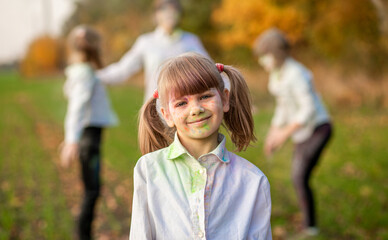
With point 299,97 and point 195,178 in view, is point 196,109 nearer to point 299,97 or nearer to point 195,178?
point 195,178

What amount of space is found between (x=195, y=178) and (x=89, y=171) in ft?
6.93

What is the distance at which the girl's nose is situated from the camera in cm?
159

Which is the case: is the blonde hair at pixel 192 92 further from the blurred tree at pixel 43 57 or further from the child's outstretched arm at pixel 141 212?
the blurred tree at pixel 43 57

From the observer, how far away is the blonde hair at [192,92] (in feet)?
5.33

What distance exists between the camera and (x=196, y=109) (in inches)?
62.7

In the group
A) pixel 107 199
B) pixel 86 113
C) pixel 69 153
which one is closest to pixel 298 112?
pixel 86 113

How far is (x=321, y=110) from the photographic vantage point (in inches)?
148

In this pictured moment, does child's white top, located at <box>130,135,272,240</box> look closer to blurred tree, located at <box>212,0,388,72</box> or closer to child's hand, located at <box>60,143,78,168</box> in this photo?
child's hand, located at <box>60,143,78,168</box>

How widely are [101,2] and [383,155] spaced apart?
26.9 m

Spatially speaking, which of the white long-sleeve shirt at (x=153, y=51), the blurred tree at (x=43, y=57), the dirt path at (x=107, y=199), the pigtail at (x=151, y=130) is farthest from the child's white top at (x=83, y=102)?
the blurred tree at (x=43, y=57)

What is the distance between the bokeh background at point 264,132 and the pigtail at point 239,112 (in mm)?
196

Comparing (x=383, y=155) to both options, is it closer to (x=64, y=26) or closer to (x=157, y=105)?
(x=157, y=105)

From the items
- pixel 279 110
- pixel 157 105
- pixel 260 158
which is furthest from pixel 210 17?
pixel 157 105

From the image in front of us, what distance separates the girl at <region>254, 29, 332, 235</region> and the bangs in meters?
2.10
